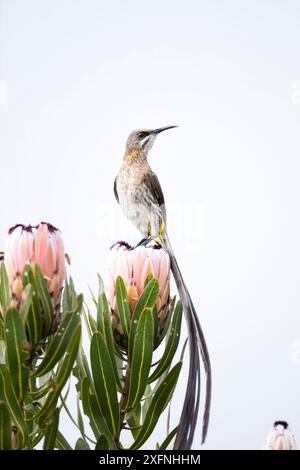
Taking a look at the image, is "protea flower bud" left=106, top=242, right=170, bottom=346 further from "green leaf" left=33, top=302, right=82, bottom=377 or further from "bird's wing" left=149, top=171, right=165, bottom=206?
"bird's wing" left=149, top=171, right=165, bottom=206

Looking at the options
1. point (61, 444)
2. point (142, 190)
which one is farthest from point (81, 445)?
point (142, 190)

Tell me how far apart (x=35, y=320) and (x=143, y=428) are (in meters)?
0.20

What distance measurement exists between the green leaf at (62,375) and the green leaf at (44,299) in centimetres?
3

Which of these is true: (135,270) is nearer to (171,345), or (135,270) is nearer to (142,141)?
(171,345)

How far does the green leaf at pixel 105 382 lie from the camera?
0.62 meters

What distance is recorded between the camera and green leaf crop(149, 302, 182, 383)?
68cm

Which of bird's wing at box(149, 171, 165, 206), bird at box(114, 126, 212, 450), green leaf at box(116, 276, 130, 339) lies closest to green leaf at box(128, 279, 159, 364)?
green leaf at box(116, 276, 130, 339)

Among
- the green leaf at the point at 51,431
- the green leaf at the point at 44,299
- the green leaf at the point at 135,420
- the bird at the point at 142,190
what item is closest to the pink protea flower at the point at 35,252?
the green leaf at the point at 44,299

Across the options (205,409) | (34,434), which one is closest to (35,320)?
(34,434)

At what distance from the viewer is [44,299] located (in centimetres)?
57

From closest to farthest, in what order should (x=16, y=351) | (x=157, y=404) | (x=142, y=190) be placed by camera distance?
A: (x=16, y=351), (x=157, y=404), (x=142, y=190)

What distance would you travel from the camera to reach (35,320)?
57 centimetres

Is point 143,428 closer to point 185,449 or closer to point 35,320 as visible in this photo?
point 185,449

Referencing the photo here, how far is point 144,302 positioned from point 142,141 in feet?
2.60
